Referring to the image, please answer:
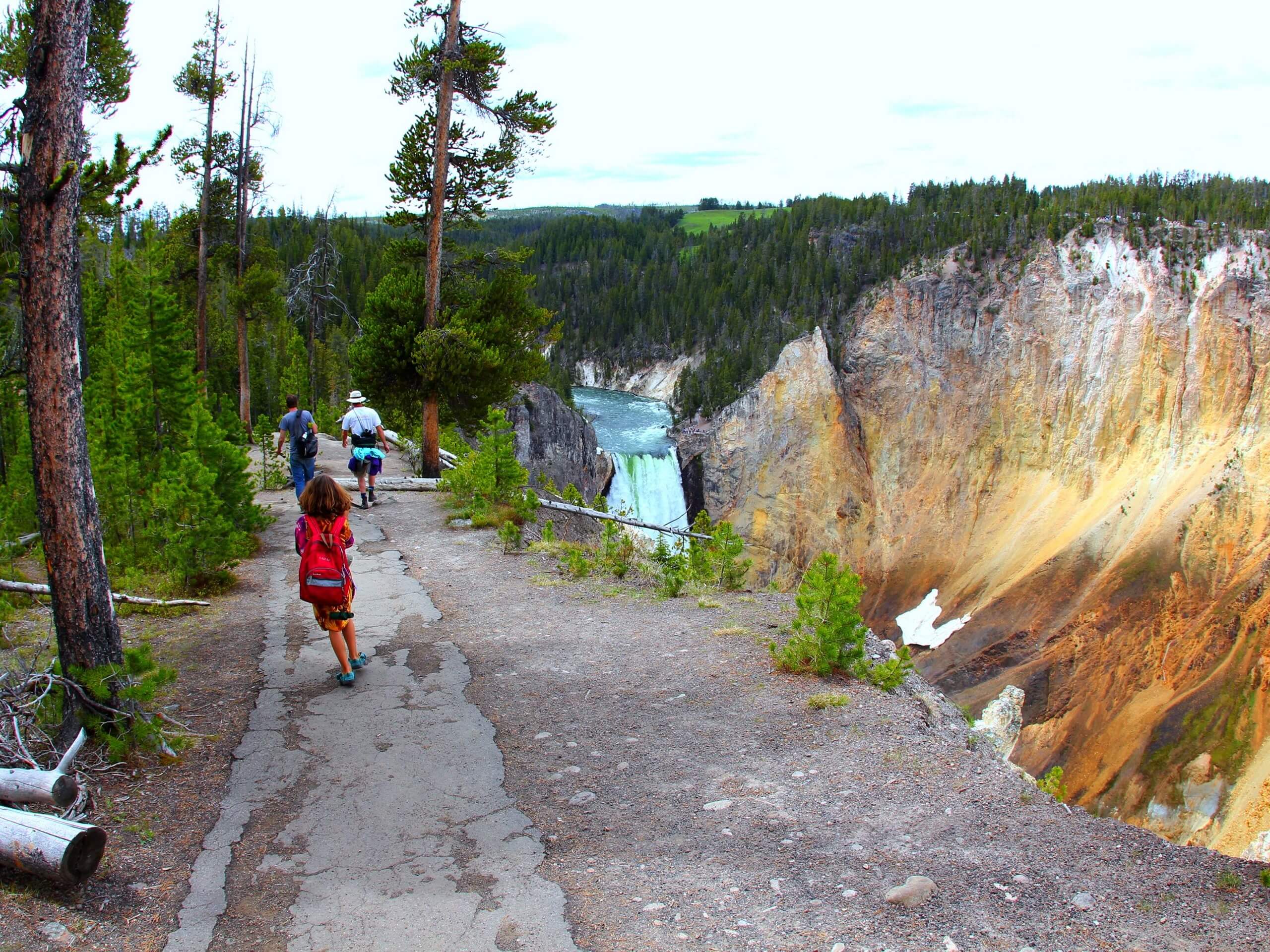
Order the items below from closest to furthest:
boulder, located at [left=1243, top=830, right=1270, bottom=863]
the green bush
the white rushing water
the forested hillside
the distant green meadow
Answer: the green bush → boulder, located at [left=1243, top=830, right=1270, bottom=863] → the forested hillside → the white rushing water → the distant green meadow

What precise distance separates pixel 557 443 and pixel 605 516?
36707mm

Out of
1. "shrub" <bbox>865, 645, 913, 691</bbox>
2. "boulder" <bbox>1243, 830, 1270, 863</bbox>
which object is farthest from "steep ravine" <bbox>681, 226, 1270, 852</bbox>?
"shrub" <bbox>865, 645, 913, 691</bbox>

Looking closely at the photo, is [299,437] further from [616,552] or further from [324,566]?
[324,566]

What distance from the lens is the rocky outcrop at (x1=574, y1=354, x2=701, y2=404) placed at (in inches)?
3590

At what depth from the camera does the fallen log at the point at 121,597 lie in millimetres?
7879

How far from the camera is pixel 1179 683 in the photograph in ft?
106

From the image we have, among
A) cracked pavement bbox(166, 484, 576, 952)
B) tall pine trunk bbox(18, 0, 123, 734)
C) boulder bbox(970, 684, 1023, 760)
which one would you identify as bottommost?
boulder bbox(970, 684, 1023, 760)

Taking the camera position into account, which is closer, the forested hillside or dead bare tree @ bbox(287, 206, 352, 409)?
dead bare tree @ bbox(287, 206, 352, 409)

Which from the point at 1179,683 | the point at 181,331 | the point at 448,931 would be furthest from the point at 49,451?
the point at 1179,683

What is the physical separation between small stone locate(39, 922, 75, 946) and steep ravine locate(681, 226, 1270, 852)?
1105 inches

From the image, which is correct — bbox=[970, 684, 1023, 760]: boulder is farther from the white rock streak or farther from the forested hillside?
the forested hillside


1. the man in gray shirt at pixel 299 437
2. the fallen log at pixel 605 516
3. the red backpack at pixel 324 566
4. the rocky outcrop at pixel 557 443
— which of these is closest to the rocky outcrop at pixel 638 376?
the rocky outcrop at pixel 557 443

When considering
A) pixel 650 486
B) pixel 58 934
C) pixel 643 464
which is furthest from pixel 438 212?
pixel 643 464

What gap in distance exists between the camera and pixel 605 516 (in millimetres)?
13195
